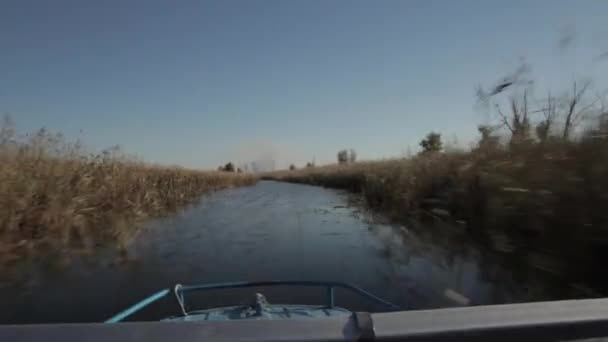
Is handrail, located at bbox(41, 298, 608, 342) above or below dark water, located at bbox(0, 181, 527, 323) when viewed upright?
above

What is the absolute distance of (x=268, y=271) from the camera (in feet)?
14.2

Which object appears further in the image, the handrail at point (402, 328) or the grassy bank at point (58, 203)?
the grassy bank at point (58, 203)

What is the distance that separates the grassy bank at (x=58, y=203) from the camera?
4.19 m

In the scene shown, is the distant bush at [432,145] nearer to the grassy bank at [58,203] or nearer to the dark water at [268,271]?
the dark water at [268,271]

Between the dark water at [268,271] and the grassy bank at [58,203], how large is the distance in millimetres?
604

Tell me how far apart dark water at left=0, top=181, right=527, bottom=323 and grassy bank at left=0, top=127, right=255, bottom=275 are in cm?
60

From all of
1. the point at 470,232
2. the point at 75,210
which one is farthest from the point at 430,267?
the point at 75,210

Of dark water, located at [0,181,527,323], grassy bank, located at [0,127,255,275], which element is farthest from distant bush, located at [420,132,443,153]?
grassy bank, located at [0,127,255,275]

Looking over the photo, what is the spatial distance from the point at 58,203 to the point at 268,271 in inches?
122

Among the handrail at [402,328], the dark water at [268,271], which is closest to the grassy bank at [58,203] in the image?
the dark water at [268,271]

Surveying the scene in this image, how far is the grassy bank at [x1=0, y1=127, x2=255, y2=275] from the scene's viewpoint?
419 cm

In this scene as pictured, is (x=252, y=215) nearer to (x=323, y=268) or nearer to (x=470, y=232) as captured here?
(x=323, y=268)

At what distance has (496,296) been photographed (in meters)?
3.19

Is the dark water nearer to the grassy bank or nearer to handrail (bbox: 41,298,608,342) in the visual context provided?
the grassy bank
